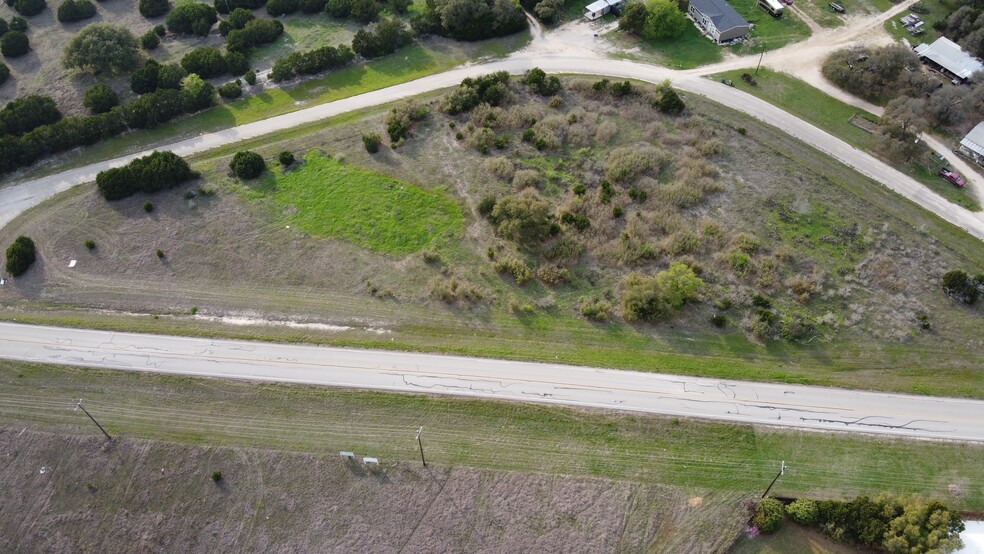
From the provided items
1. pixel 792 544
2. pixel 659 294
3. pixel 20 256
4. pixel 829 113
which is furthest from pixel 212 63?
pixel 792 544

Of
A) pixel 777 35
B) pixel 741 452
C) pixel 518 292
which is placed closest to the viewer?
pixel 741 452

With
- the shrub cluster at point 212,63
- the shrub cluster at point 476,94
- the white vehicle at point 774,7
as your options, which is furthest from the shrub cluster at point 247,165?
the white vehicle at point 774,7

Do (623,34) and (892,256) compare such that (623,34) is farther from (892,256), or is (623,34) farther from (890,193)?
(892,256)

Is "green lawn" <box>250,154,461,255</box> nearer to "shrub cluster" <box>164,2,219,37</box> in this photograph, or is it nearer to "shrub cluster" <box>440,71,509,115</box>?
"shrub cluster" <box>440,71,509,115</box>

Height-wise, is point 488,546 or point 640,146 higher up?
point 640,146

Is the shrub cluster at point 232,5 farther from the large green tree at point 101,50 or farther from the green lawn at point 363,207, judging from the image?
the green lawn at point 363,207

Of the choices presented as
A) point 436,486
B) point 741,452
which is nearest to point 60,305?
point 436,486
